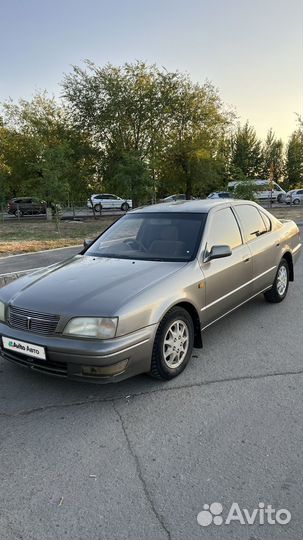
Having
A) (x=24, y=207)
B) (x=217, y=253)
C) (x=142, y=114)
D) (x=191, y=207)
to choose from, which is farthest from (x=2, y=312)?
(x=24, y=207)

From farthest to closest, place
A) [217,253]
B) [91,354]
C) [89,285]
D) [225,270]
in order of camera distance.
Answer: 1. [225,270]
2. [217,253]
3. [89,285]
4. [91,354]

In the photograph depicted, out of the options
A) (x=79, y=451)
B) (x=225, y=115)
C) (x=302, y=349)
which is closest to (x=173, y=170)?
(x=225, y=115)

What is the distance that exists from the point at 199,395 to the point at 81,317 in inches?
45.9

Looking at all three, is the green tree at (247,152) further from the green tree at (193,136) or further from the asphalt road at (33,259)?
the asphalt road at (33,259)

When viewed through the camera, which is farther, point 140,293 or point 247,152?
point 247,152

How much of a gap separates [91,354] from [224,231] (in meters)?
2.21

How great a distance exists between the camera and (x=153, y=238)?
4.35m

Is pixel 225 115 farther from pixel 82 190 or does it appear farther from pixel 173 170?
pixel 82 190

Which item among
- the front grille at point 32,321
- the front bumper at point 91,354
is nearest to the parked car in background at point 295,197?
the front bumper at point 91,354

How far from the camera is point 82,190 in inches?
912

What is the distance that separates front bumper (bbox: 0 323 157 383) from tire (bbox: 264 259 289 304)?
2857 mm

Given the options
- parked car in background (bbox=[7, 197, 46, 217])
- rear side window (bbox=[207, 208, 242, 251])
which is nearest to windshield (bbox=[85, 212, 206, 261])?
rear side window (bbox=[207, 208, 242, 251])

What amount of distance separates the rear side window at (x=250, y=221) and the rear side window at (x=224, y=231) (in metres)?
0.20

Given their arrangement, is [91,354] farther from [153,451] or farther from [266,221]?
[266,221]
